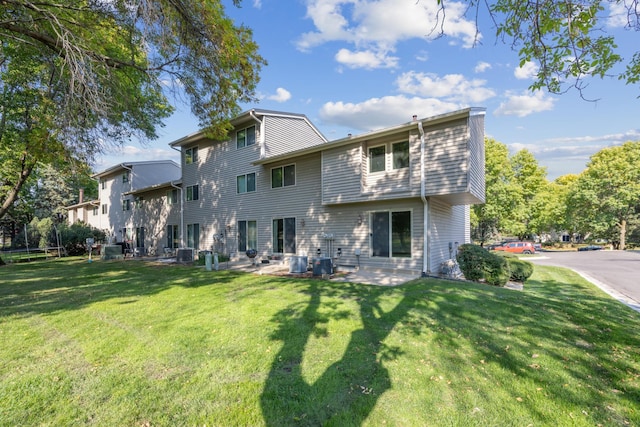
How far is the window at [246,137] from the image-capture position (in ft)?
46.4

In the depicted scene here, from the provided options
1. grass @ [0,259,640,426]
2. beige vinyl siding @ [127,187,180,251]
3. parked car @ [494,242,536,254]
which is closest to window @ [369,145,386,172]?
grass @ [0,259,640,426]

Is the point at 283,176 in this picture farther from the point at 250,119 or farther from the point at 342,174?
the point at 342,174

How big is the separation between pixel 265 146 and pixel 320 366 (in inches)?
454

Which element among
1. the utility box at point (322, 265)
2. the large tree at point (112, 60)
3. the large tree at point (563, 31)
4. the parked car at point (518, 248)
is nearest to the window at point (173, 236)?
the large tree at point (112, 60)

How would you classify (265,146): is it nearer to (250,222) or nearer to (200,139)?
(250,222)

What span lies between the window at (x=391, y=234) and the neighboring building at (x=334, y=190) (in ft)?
0.11

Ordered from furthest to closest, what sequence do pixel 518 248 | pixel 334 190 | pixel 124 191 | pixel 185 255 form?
pixel 518 248 → pixel 124 191 → pixel 185 255 → pixel 334 190

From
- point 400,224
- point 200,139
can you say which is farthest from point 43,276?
point 400,224

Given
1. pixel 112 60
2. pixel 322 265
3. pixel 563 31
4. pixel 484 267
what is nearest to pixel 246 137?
pixel 322 265

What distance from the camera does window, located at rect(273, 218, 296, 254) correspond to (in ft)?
41.8

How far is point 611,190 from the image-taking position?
31.2 meters

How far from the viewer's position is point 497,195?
83.0 ft

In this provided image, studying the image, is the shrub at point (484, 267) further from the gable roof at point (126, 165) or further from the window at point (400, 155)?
the gable roof at point (126, 165)

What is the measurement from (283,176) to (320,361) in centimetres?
1025
